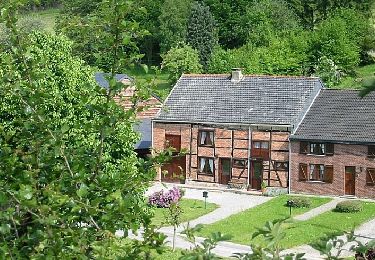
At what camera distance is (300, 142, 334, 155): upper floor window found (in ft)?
130

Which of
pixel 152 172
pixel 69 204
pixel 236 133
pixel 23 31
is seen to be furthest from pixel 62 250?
pixel 236 133

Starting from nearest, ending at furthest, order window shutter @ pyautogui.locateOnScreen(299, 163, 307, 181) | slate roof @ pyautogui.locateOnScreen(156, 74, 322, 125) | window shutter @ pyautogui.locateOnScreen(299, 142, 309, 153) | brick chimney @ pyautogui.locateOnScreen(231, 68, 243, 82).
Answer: window shutter @ pyautogui.locateOnScreen(299, 142, 309, 153) → window shutter @ pyautogui.locateOnScreen(299, 163, 307, 181) → slate roof @ pyautogui.locateOnScreen(156, 74, 322, 125) → brick chimney @ pyautogui.locateOnScreen(231, 68, 243, 82)

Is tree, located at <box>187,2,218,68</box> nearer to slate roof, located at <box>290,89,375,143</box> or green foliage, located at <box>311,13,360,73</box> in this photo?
green foliage, located at <box>311,13,360,73</box>

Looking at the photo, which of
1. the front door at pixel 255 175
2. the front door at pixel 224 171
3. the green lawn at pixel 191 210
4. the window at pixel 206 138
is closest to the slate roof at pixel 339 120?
the front door at pixel 255 175

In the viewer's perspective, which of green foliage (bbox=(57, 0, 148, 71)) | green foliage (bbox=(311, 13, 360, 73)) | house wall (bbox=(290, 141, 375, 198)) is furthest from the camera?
green foliage (bbox=(311, 13, 360, 73))

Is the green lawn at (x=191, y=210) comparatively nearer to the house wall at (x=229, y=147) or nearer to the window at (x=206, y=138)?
the house wall at (x=229, y=147)

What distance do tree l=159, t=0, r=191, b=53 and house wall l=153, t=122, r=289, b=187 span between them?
1276 inches

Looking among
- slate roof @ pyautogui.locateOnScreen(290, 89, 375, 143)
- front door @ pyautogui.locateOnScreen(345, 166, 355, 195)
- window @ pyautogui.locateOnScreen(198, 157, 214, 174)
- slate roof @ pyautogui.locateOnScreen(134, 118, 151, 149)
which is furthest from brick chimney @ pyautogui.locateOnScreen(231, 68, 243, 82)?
front door @ pyautogui.locateOnScreen(345, 166, 355, 195)

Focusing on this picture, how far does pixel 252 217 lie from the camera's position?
3484 cm

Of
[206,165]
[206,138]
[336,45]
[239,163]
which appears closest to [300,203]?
[239,163]

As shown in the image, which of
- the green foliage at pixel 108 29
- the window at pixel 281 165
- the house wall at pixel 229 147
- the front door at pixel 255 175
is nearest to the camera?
the green foliage at pixel 108 29

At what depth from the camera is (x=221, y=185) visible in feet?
141

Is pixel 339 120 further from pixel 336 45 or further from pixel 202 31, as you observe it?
pixel 202 31

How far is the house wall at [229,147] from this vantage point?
135 feet
